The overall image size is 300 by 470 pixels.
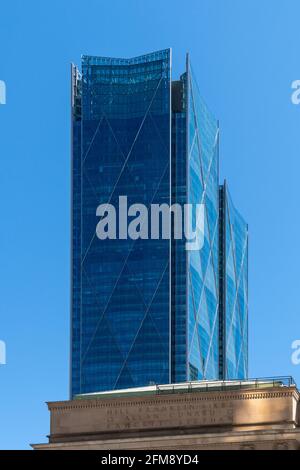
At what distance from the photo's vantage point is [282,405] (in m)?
80.1

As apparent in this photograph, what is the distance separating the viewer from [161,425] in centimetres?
8281

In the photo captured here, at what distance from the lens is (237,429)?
8069cm
